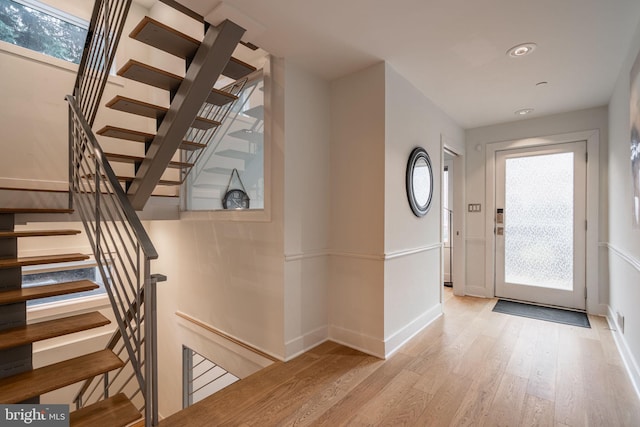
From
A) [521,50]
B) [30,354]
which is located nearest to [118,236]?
[30,354]

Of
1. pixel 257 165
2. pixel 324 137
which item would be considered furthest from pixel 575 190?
pixel 257 165

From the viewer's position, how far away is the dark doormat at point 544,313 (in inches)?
133

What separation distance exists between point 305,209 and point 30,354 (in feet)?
6.48

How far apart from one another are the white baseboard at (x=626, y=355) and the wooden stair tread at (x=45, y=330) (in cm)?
358

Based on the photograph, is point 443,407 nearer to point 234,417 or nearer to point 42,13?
point 234,417

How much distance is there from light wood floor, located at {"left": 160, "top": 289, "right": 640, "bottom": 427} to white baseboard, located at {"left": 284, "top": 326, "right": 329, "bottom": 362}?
0.06 meters

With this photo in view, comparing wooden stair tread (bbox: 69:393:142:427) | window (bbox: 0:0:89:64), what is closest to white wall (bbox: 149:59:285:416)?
wooden stair tread (bbox: 69:393:142:427)

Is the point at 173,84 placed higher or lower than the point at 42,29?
lower

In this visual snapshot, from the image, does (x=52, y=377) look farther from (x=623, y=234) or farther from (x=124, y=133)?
(x=623, y=234)

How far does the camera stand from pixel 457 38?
221 centimetres

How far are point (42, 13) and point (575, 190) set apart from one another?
6589mm

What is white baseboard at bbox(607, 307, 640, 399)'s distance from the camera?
2105 mm

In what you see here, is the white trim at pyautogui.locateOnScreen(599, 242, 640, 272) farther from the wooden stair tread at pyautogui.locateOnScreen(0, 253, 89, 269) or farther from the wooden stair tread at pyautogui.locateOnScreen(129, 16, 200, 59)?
the wooden stair tread at pyautogui.locateOnScreen(0, 253, 89, 269)

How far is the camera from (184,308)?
3.63 m
